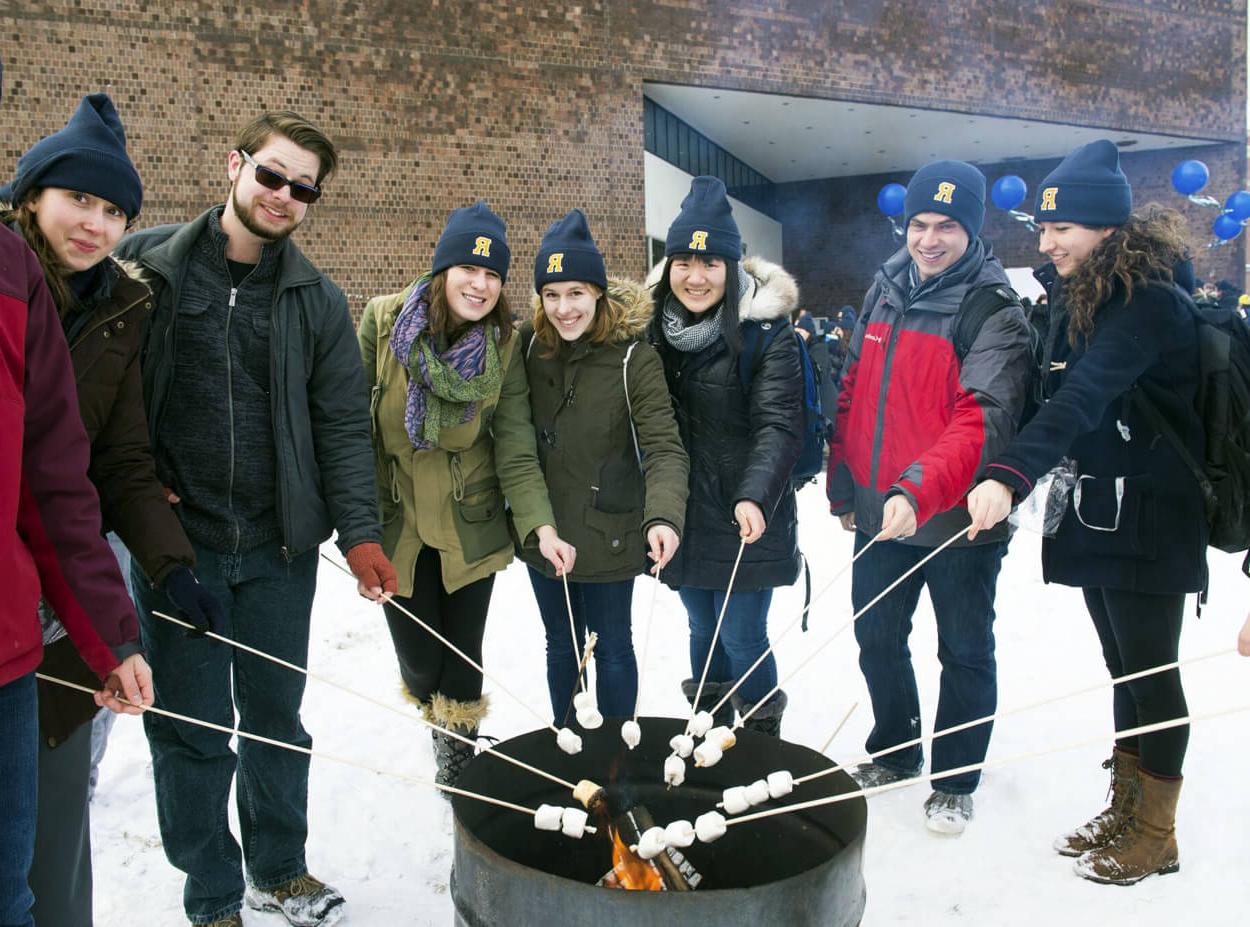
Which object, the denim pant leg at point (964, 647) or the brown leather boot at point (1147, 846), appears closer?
the brown leather boot at point (1147, 846)

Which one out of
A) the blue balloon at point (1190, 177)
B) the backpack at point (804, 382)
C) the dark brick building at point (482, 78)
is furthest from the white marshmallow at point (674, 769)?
the blue balloon at point (1190, 177)

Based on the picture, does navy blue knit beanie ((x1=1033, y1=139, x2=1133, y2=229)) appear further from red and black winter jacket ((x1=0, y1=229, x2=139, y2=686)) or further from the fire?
red and black winter jacket ((x1=0, y1=229, x2=139, y2=686))

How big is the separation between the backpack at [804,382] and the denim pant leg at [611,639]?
772 mm

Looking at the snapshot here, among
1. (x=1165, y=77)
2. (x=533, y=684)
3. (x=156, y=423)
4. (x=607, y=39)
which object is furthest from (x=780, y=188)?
(x=156, y=423)

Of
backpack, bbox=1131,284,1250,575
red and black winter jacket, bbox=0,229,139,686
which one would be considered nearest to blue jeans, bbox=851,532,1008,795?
backpack, bbox=1131,284,1250,575

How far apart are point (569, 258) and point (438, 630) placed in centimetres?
135

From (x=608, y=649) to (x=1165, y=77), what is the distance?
2322 centimetres

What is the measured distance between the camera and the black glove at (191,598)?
7.09 ft

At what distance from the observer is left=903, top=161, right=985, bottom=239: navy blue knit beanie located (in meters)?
→ 3.05

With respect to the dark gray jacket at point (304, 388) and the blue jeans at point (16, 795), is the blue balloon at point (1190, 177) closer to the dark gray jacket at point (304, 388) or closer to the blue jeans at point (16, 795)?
the dark gray jacket at point (304, 388)

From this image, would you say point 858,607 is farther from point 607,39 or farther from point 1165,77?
point 1165,77

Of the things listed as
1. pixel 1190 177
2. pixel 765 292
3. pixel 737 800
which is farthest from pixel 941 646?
pixel 1190 177

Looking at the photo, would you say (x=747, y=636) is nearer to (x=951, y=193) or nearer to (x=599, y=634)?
(x=599, y=634)

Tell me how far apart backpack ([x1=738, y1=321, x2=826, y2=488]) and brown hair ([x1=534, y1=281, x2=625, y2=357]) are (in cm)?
46
